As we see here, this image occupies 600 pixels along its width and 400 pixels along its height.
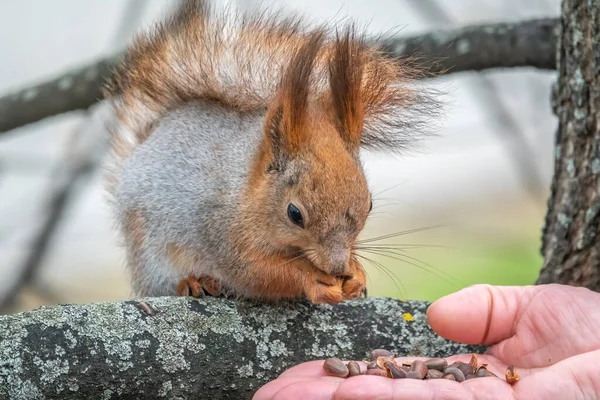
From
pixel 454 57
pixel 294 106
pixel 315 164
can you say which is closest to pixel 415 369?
pixel 315 164

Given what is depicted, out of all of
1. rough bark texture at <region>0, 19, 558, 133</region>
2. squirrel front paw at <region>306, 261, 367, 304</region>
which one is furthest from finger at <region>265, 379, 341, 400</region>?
rough bark texture at <region>0, 19, 558, 133</region>

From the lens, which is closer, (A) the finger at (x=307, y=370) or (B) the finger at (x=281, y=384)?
(B) the finger at (x=281, y=384)

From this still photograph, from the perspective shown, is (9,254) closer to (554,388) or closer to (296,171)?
(296,171)

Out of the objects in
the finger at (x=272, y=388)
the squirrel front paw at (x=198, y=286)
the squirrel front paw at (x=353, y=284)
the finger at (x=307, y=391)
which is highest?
the squirrel front paw at (x=353, y=284)

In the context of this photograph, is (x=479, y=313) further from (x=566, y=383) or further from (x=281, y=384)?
(x=281, y=384)

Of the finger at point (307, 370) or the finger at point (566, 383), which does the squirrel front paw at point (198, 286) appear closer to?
the finger at point (307, 370)

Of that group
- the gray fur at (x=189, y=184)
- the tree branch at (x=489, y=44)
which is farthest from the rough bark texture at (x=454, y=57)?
the gray fur at (x=189, y=184)

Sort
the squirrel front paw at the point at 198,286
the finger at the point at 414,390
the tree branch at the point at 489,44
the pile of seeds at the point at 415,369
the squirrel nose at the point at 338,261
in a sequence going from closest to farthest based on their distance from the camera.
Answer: the finger at the point at 414,390
the pile of seeds at the point at 415,369
the squirrel nose at the point at 338,261
the squirrel front paw at the point at 198,286
the tree branch at the point at 489,44

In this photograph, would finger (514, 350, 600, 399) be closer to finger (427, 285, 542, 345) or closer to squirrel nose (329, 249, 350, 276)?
finger (427, 285, 542, 345)
